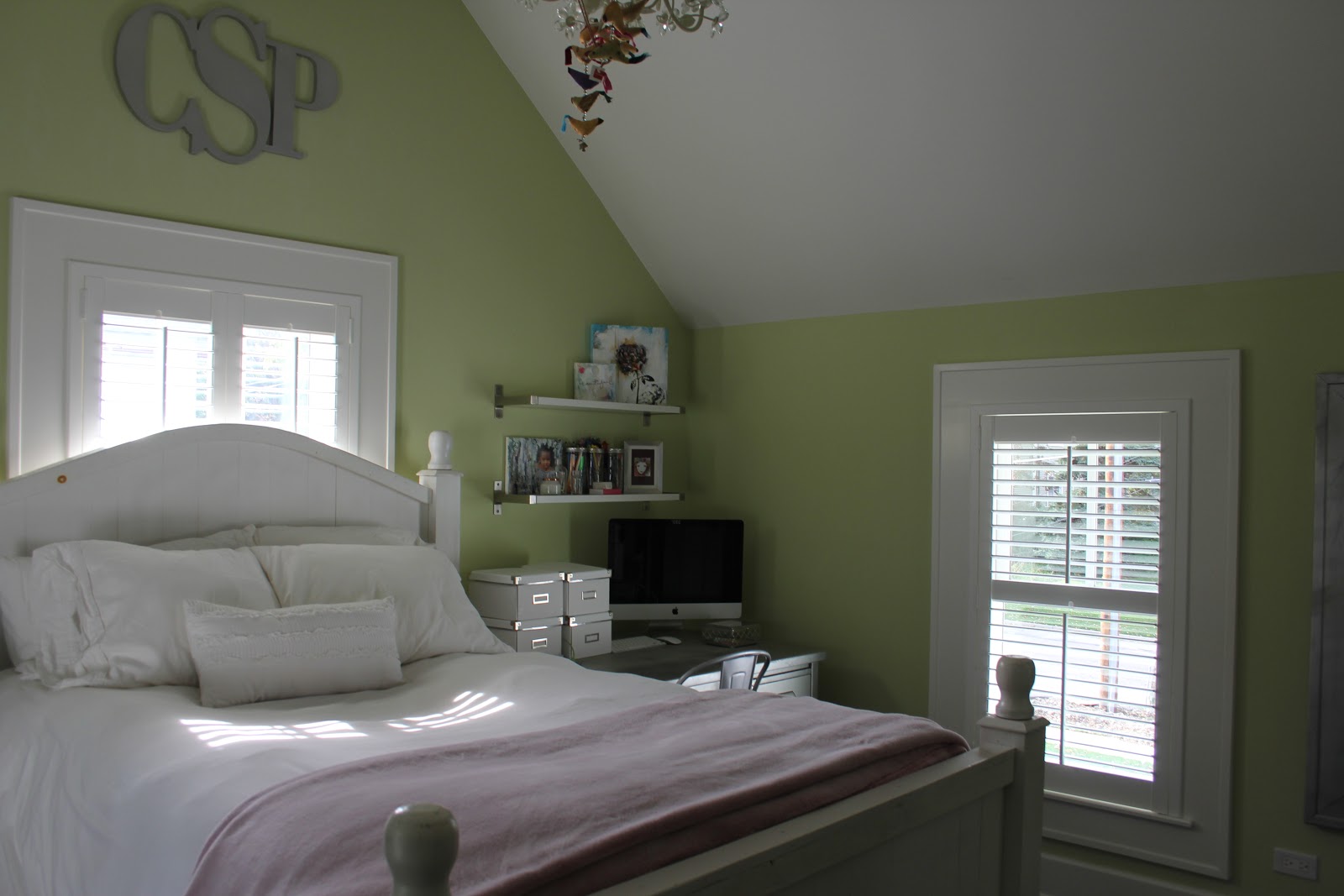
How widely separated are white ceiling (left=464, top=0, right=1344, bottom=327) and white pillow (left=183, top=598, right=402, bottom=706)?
6.67 feet

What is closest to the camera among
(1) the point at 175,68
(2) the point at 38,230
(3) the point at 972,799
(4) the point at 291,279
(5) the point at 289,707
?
(3) the point at 972,799

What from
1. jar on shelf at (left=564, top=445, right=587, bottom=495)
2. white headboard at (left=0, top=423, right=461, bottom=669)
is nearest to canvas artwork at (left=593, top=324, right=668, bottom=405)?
jar on shelf at (left=564, top=445, right=587, bottom=495)

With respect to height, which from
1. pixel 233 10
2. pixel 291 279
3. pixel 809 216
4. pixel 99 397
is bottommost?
pixel 99 397

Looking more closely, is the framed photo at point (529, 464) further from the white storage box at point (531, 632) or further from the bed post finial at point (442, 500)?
the white storage box at point (531, 632)

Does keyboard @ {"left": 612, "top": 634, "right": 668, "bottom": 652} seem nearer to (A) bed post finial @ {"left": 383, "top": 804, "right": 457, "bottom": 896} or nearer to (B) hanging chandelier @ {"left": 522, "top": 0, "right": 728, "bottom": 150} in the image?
(B) hanging chandelier @ {"left": 522, "top": 0, "right": 728, "bottom": 150}

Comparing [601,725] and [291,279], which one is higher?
[291,279]

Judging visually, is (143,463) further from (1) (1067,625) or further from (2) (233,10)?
(1) (1067,625)

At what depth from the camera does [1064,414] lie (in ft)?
11.5

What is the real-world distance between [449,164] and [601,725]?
93.2 inches

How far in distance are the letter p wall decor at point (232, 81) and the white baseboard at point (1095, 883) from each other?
329cm

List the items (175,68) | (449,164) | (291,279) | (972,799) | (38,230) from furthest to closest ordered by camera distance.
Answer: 1. (449,164)
2. (291,279)
3. (175,68)
4. (38,230)
5. (972,799)

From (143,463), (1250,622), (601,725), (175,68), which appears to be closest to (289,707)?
(601,725)

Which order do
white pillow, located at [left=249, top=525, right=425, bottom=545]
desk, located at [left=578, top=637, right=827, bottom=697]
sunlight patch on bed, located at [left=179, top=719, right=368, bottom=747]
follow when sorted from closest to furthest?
sunlight patch on bed, located at [left=179, top=719, right=368, bottom=747]
white pillow, located at [left=249, top=525, right=425, bottom=545]
desk, located at [left=578, top=637, right=827, bottom=697]

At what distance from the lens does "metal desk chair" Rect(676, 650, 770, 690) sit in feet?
11.4
